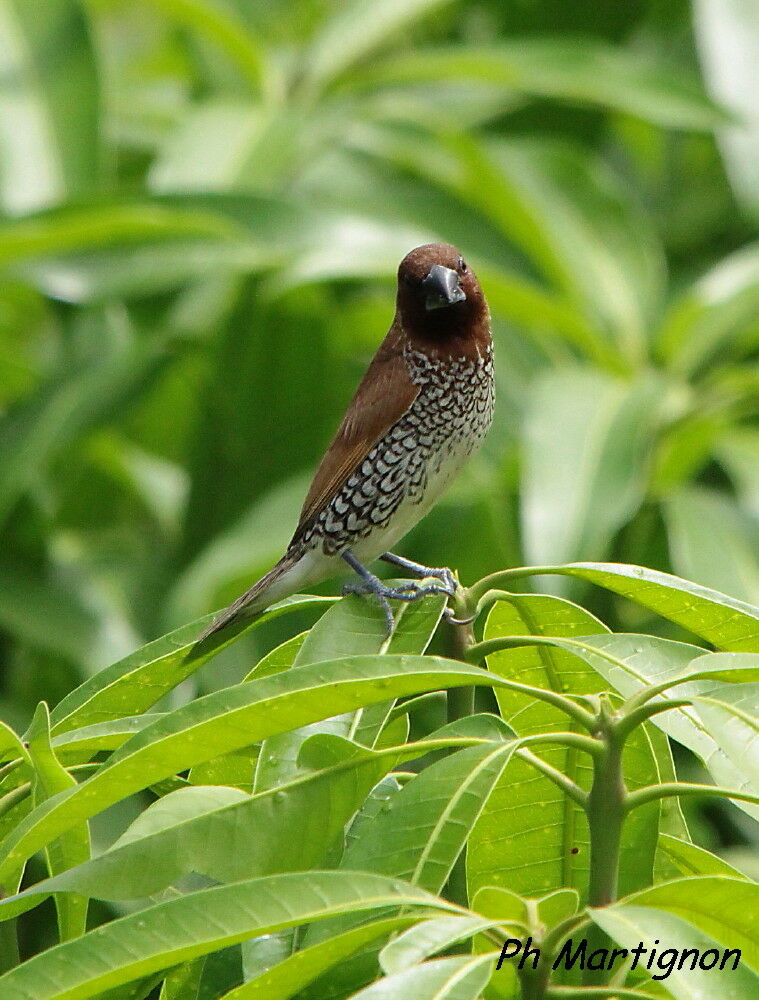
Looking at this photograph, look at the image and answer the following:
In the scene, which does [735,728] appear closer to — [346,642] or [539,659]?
[539,659]

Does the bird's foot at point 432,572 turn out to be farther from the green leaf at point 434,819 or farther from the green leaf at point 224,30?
the green leaf at point 224,30

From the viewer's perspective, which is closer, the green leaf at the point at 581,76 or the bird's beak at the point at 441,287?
the bird's beak at the point at 441,287

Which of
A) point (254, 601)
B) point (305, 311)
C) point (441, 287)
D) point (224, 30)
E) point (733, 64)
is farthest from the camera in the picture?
point (733, 64)

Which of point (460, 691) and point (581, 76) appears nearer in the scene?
point (460, 691)

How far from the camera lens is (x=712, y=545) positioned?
4.23m

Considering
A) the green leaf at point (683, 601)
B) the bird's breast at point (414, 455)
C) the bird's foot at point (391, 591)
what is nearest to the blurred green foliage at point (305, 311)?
the bird's breast at point (414, 455)

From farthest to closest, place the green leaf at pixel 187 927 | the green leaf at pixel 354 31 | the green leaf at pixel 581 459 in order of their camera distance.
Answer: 1. the green leaf at pixel 354 31
2. the green leaf at pixel 581 459
3. the green leaf at pixel 187 927

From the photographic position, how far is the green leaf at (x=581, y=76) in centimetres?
481

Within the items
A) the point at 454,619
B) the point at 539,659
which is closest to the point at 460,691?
the point at 454,619

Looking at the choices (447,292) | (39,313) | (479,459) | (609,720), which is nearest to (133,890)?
(609,720)

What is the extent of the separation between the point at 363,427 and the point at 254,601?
0.47 m

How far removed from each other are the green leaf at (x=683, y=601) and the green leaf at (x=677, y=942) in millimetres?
416

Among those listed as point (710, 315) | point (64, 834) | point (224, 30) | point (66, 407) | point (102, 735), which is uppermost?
point (224, 30)

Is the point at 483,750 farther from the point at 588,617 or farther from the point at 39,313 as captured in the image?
the point at 39,313
